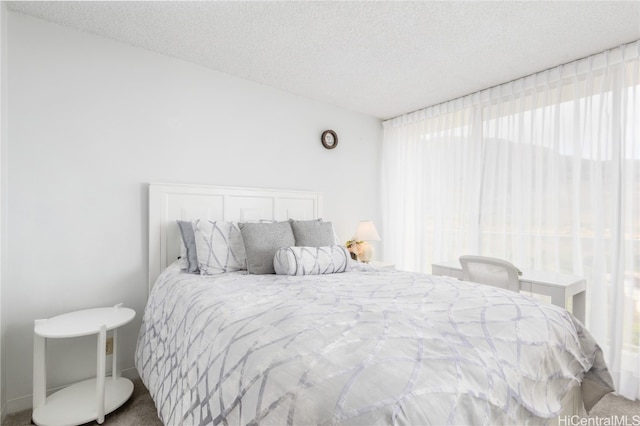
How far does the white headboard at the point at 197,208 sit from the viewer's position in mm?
2396

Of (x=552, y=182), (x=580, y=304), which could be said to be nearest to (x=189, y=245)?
(x=580, y=304)

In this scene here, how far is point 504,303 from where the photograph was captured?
1.40 metres

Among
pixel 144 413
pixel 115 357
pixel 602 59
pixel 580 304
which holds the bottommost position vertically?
pixel 144 413

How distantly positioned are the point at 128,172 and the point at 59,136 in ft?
1.48

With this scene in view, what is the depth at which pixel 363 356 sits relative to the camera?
0.89 metres

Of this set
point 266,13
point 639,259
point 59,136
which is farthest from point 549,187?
point 59,136

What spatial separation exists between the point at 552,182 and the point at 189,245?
2.97 metres

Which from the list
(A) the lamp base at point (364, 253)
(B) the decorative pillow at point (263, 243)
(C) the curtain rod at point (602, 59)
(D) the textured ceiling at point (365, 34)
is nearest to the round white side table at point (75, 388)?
(B) the decorative pillow at point (263, 243)

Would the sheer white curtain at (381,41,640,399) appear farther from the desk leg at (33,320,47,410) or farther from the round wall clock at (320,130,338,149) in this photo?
the desk leg at (33,320,47,410)

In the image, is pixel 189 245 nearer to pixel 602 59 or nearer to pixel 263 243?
pixel 263 243

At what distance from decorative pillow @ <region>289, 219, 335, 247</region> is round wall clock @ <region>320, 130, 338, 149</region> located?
1.26 meters

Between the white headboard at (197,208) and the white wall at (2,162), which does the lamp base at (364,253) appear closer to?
the white headboard at (197,208)

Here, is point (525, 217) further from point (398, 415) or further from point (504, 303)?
point (398, 415)

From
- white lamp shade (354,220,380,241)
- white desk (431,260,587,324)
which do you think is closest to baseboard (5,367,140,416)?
white lamp shade (354,220,380,241)
